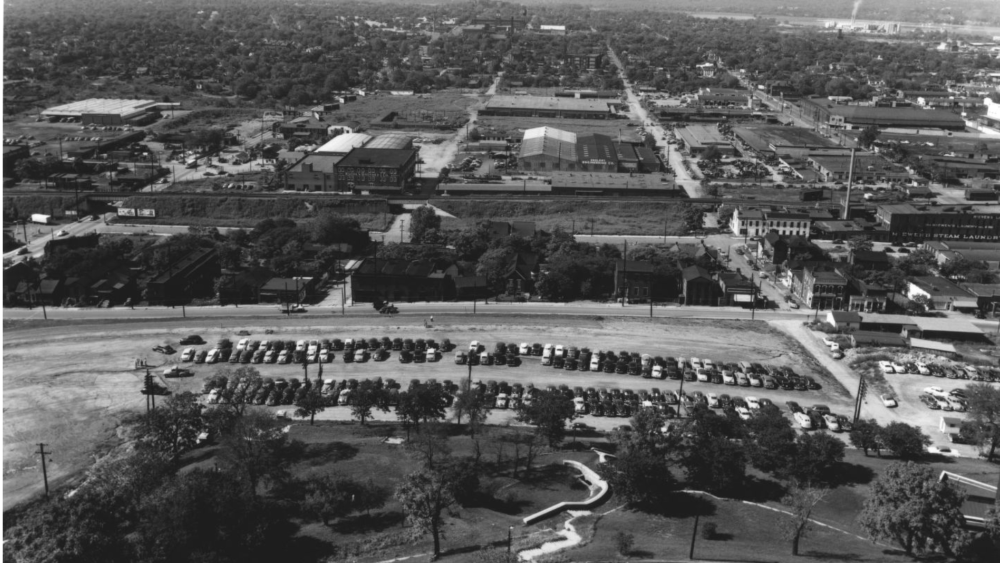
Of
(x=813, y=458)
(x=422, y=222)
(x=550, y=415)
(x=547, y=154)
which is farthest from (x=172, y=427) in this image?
(x=547, y=154)

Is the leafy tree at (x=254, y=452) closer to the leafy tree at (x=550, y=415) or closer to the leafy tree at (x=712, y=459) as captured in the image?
the leafy tree at (x=550, y=415)

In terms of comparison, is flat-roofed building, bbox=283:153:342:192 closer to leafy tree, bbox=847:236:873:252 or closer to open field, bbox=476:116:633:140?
open field, bbox=476:116:633:140

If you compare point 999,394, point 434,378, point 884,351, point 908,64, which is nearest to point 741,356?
point 884,351

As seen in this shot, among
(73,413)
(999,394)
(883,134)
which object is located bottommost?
(73,413)

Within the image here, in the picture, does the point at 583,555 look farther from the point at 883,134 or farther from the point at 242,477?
the point at 883,134

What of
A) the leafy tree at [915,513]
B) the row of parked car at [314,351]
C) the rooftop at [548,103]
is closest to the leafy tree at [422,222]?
the row of parked car at [314,351]

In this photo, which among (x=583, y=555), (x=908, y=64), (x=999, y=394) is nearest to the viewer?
(x=583, y=555)
